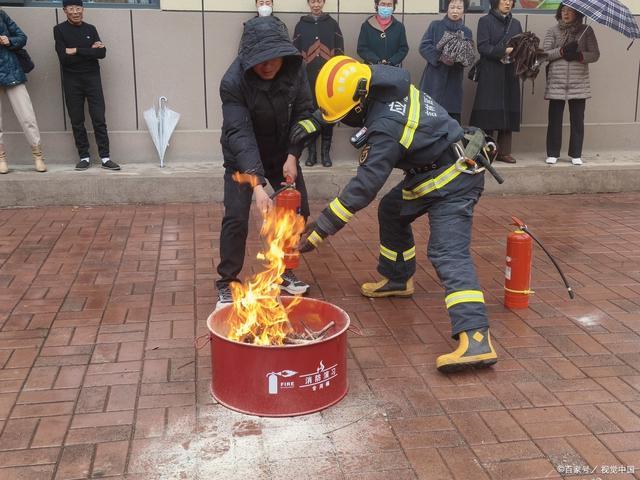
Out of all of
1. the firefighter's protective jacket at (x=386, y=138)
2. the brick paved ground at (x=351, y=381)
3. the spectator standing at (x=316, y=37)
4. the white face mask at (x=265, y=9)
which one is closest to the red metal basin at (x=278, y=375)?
the brick paved ground at (x=351, y=381)

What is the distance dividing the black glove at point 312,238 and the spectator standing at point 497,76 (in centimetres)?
571

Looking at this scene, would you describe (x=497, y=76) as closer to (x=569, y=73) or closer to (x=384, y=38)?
(x=569, y=73)

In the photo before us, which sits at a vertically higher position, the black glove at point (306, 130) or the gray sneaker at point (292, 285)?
the black glove at point (306, 130)

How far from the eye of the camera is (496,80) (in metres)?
8.88

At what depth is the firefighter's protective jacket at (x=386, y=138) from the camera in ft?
12.4

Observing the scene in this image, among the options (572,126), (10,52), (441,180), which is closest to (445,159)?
(441,180)

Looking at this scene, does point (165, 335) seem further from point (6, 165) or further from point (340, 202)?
point (6, 165)

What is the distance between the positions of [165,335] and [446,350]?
167cm

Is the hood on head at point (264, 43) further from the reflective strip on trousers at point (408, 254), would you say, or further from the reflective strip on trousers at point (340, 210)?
the reflective strip on trousers at point (408, 254)

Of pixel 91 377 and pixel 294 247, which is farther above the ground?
pixel 294 247

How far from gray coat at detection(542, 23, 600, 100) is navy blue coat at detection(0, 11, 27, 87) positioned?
6034 mm

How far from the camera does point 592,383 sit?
3.74 metres

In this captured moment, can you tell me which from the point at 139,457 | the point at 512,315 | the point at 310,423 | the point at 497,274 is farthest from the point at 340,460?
the point at 497,274

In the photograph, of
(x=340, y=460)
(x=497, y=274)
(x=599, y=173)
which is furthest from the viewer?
(x=599, y=173)
